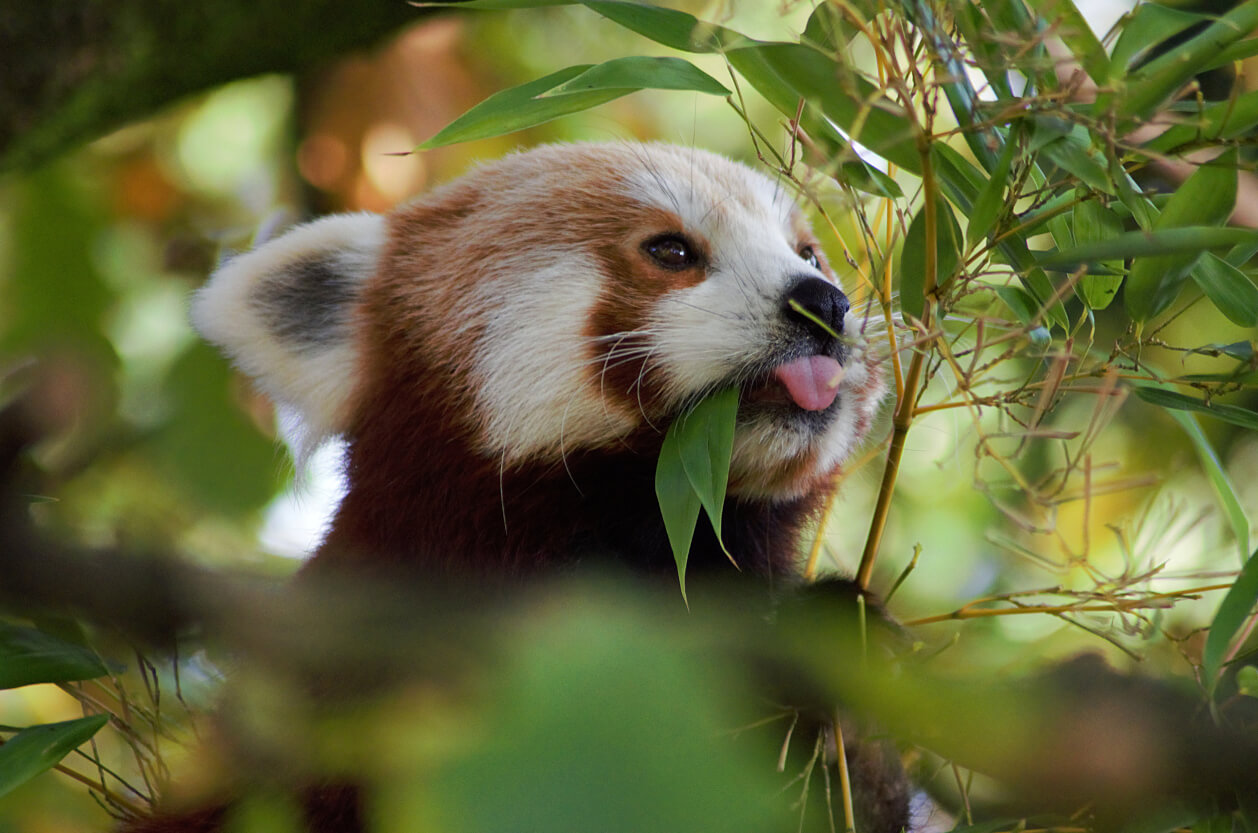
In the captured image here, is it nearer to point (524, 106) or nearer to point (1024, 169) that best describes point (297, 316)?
point (524, 106)

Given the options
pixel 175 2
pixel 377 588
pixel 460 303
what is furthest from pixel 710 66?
pixel 377 588

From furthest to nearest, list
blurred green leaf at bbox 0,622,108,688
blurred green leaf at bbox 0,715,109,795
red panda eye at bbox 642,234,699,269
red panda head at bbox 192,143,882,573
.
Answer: red panda eye at bbox 642,234,699,269 < red panda head at bbox 192,143,882,573 < blurred green leaf at bbox 0,622,108,688 < blurred green leaf at bbox 0,715,109,795

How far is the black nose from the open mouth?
0.17 ft

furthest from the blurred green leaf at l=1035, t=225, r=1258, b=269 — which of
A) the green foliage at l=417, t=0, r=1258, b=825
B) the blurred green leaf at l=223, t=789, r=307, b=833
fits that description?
the blurred green leaf at l=223, t=789, r=307, b=833

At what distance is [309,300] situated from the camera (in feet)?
7.04

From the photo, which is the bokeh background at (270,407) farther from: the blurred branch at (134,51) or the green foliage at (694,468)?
the green foliage at (694,468)

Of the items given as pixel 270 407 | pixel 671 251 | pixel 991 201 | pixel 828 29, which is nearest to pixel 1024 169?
pixel 991 201

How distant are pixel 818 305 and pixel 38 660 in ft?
4.05

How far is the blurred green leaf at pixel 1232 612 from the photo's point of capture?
122cm

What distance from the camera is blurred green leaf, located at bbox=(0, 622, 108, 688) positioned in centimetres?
154

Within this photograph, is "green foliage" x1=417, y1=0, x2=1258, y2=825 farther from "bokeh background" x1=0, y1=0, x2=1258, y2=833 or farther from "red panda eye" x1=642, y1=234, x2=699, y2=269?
"red panda eye" x1=642, y1=234, x2=699, y2=269

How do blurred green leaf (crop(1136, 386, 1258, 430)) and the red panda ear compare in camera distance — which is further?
the red panda ear

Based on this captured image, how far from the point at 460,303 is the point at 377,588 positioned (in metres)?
0.57

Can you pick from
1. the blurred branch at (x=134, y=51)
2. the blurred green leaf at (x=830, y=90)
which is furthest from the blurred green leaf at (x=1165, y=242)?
the blurred branch at (x=134, y=51)
